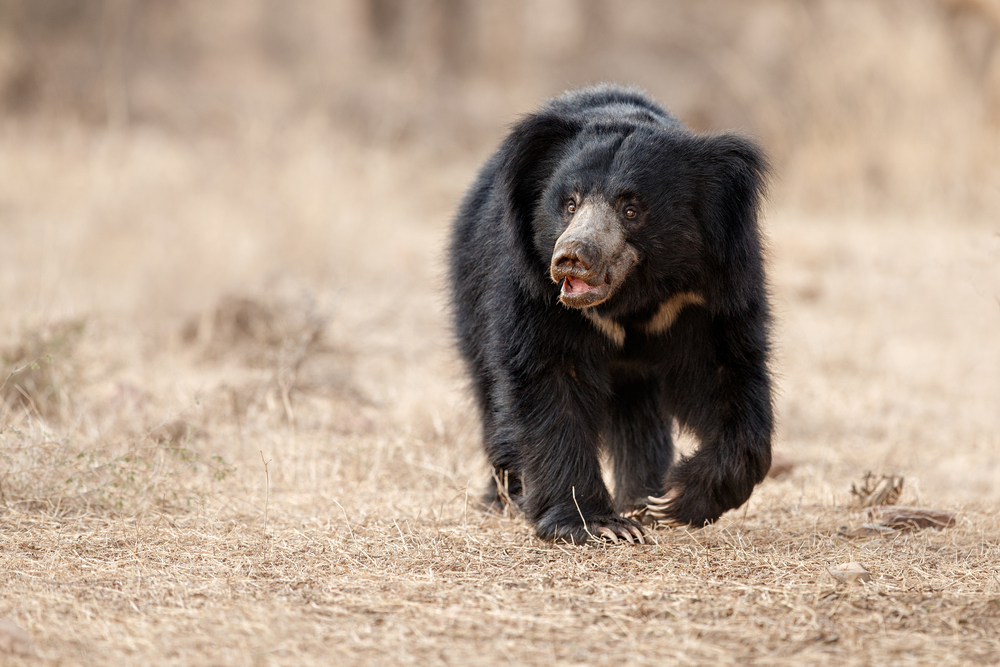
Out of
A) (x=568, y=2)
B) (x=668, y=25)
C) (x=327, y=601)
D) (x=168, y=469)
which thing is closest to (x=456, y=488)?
(x=168, y=469)

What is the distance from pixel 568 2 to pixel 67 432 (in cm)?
1758

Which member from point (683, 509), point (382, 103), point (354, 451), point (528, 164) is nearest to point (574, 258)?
point (528, 164)

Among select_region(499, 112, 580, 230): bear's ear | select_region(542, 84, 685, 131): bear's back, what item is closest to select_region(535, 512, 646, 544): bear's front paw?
select_region(499, 112, 580, 230): bear's ear

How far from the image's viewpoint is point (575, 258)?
128 inches

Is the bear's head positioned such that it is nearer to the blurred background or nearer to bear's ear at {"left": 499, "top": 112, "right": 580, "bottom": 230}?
bear's ear at {"left": 499, "top": 112, "right": 580, "bottom": 230}

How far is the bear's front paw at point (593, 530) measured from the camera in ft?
11.3

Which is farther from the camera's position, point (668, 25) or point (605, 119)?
point (668, 25)

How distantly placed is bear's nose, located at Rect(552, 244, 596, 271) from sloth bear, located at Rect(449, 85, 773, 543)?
0.09m

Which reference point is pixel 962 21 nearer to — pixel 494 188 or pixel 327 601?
pixel 494 188

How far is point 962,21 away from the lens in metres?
12.1

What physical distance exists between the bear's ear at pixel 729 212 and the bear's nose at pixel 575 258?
0.48m

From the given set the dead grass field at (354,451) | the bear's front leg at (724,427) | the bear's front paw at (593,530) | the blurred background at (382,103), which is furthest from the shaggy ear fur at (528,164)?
the blurred background at (382,103)

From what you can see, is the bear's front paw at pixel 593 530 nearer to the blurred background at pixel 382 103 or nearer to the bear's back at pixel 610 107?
the bear's back at pixel 610 107

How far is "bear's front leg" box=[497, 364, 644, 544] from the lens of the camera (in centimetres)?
355
